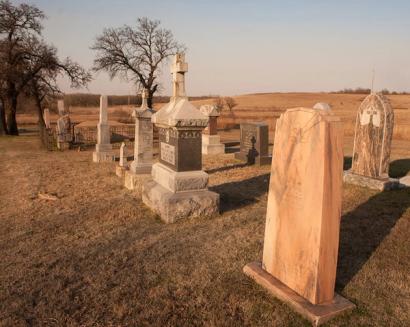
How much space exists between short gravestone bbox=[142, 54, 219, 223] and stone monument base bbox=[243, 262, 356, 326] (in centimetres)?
236

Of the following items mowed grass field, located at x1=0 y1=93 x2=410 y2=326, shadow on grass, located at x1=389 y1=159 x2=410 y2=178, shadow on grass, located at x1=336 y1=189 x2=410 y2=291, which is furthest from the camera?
shadow on grass, located at x1=389 y1=159 x2=410 y2=178

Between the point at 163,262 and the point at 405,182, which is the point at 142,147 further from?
the point at 405,182

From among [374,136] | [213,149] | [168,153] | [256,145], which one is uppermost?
[374,136]

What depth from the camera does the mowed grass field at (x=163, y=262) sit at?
3.08 metres

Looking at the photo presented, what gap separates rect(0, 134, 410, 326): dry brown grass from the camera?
3.08 meters

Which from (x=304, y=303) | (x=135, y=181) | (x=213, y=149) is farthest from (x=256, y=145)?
(x=304, y=303)

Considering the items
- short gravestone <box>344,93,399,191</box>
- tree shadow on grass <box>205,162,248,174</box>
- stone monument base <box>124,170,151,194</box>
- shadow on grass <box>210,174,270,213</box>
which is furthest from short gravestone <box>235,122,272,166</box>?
stone monument base <box>124,170,151,194</box>

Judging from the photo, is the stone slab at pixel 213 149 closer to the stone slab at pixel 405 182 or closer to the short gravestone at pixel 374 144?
the short gravestone at pixel 374 144

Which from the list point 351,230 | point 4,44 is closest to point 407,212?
point 351,230

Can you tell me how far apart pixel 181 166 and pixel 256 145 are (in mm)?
6312

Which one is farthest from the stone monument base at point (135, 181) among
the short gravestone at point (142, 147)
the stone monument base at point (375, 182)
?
the stone monument base at point (375, 182)

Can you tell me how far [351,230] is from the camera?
5273 mm

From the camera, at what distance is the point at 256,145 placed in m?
11.9

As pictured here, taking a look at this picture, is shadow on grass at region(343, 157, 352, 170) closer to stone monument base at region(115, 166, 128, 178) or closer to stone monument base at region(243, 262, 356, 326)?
stone monument base at region(115, 166, 128, 178)
